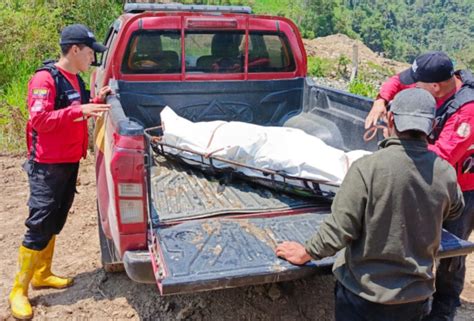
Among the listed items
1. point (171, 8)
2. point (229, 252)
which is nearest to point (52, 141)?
point (229, 252)

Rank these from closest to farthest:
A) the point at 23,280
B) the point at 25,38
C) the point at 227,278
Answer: the point at 227,278 < the point at 23,280 < the point at 25,38

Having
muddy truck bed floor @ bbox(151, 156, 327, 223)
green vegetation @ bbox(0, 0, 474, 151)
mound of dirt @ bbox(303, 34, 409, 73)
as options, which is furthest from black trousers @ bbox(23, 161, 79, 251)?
mound of dirt @ bbox(303, 34, 409, 73)

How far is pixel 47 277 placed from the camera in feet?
12.0

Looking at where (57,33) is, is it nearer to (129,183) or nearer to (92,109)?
(92,109)

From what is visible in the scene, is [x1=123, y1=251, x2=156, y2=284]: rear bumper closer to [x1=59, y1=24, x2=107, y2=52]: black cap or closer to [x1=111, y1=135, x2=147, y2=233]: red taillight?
[x1=111, y1=135, x2=147, y2=233]: red taillight

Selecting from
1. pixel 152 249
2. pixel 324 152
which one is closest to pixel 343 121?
pixel 324 152

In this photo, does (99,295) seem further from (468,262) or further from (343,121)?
(468,262)

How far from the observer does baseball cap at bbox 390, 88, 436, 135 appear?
193cm

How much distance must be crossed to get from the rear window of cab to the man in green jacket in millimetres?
2891

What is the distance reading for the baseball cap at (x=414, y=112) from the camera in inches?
75.9

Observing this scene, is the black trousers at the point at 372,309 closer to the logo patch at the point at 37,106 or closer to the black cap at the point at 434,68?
the black cap at the point at 434,68

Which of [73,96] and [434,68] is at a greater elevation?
[434,68]

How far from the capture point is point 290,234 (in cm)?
284

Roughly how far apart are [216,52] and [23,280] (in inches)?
105
